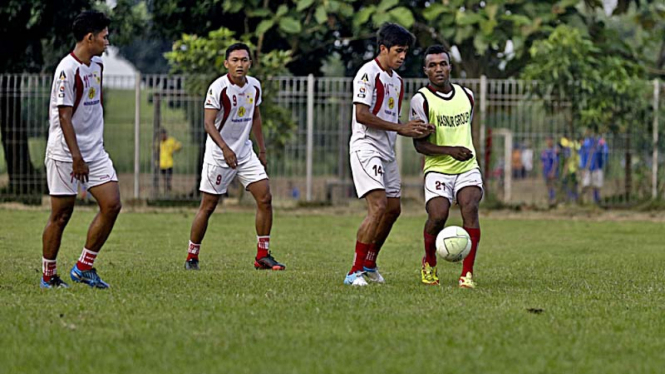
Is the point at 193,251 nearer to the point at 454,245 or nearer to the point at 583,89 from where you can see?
the point at 454,245

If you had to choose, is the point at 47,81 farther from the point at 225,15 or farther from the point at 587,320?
the point at 587,320

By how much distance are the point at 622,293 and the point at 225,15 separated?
17.6 meters

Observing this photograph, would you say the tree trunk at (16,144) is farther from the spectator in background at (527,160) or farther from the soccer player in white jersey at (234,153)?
the soccer player in white jersey at (234,153)

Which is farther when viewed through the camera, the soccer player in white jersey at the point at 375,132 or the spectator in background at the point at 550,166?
the spectator in background at the point at 550,166

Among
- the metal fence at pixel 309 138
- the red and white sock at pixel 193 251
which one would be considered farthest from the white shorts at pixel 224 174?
the metal fence at pixel 309 138

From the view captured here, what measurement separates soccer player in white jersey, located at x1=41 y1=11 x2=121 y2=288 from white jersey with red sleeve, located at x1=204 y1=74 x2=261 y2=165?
7.98 feet

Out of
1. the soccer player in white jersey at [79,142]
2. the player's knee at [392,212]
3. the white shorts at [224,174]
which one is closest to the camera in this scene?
the soccer player in white jersey at [79,142]

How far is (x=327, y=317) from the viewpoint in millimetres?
7453

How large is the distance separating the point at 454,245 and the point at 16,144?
15848 mm

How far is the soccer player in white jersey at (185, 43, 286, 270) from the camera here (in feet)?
37.5

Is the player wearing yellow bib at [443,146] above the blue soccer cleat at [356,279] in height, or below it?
above

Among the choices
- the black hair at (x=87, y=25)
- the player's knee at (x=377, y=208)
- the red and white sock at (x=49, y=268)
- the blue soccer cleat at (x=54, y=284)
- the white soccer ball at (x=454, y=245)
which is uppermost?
the black hair at (x=87, y=25)

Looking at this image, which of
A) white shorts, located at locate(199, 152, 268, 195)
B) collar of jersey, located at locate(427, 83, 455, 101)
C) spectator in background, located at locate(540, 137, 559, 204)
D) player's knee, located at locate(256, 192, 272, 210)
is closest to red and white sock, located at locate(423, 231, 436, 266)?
collar of jersey, located at locate(427, 83, 455, 101)

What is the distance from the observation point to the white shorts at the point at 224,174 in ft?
38.0
